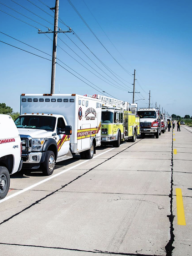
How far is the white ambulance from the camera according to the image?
372 inches

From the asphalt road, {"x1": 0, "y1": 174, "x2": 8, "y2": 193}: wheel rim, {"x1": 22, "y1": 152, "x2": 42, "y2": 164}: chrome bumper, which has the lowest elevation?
the asphalt road

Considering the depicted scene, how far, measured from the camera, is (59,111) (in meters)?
11.6

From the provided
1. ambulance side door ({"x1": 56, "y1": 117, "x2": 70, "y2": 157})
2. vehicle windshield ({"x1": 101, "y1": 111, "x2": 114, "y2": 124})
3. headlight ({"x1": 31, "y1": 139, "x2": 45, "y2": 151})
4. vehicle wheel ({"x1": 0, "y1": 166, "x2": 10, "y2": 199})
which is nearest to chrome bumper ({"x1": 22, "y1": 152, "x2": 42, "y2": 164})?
headlight ({"x1": 31, "y1": 139, "x2": 45, "y2": 151})

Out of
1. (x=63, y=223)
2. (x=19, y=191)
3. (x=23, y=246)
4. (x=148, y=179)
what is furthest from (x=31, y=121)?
(x=23, y=246)

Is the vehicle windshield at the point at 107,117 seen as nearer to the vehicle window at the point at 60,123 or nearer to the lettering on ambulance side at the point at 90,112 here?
the lettering on ambulance side at the point at 90,112

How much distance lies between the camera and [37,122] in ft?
36.0

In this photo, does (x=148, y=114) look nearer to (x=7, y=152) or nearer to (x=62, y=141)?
(x=62, y=141)

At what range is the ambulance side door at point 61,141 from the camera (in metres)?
10.7

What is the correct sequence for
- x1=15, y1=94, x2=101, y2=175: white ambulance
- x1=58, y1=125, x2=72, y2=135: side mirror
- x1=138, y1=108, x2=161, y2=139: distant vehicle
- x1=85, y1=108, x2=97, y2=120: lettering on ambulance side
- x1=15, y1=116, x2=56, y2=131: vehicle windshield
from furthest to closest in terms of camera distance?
1. x1=138, y1=108, x2=161, y2=139: distant vehicle
2. x1=85, y1=108, x2=97, y2=120: lettering on ambulance side
3. x1=15, y1=116, x2=56, y2=131: vehicle windshield
4. x1=58, y1=125, x2=72, y2=135: side mirror
5. x1=15, y1=94, x2=101, y2=175: white ambulance

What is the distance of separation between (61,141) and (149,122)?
20.7 metres

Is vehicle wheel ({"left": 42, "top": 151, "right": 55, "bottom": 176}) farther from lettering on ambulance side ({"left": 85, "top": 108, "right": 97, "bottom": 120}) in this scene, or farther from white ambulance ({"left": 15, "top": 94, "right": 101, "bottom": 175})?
lettering on ambulance side ({"left": 85, "top": 108, "right": 97, "bottom": 120})

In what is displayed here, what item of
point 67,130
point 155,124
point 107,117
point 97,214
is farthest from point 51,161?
point 155,124

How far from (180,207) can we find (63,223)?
102 inches

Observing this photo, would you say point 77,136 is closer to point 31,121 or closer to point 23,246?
point 31,121
